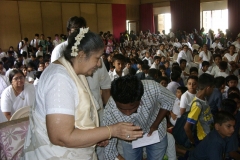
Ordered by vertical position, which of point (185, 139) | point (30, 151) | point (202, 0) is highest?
point (202, 0)

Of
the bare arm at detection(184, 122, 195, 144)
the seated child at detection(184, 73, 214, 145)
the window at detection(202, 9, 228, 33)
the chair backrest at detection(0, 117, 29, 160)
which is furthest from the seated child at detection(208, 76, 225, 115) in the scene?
the window at detection(202, 9, 228, 33)

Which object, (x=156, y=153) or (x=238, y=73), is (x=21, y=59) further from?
(x=156, y=153)

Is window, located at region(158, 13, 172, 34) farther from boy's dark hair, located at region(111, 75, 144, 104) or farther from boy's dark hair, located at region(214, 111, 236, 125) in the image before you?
boy's dark hair, located at region(111, 75, 144, 104)

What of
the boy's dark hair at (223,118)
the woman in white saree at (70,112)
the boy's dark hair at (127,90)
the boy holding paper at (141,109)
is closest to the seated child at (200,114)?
the boy's dark hair at (223,118)

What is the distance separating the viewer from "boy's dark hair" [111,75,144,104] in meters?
1.64

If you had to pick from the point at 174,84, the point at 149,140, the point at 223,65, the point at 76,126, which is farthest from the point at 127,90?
the point at 223,65

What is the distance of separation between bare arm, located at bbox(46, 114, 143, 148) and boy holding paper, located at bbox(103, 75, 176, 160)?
38 cm

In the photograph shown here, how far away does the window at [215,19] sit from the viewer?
1608 cm

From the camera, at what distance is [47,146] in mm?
1396

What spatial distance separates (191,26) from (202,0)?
148 cm

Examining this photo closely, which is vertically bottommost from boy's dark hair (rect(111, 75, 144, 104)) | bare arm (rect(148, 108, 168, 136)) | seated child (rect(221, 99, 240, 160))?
seated child (rect(221, 99, 240, 160))

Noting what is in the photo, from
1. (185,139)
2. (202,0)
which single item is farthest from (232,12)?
(185,139)

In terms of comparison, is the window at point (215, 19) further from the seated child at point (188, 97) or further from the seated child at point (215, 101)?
the seated child at point (188, 97)

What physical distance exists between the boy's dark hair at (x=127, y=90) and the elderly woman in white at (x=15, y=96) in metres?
1.99
